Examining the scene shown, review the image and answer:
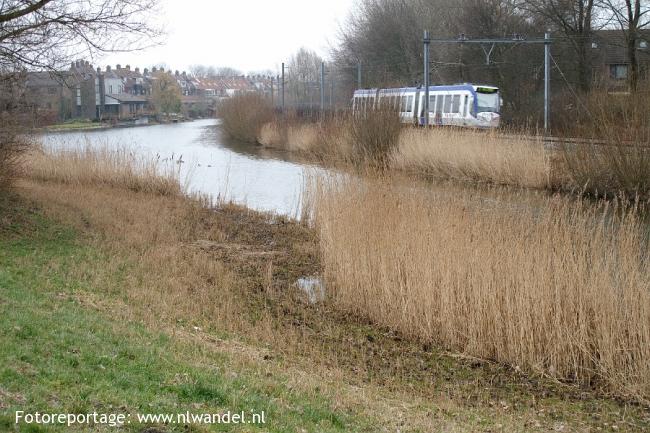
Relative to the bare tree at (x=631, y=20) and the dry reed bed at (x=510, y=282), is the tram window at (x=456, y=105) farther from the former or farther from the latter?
the dry reed bed at (x=510, y=282)

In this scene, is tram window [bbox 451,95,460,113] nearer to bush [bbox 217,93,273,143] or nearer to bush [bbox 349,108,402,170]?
bush [bbox 349,108,402,170]

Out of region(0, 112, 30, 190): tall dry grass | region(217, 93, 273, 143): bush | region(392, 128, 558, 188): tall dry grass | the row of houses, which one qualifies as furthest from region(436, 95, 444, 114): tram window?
region(0, 112, 30, 190): tall dry grass

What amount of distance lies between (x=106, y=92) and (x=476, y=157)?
88476 millimetres

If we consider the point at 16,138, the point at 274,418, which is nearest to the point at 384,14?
the point at 16,138

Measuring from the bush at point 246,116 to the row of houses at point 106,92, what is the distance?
260 centimetres

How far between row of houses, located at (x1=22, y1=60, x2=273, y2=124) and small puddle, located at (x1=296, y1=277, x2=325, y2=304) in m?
5.96

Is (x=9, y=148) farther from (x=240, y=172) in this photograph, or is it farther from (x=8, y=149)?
(x=240, y=172)

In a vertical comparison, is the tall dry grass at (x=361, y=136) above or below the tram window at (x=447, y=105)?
below

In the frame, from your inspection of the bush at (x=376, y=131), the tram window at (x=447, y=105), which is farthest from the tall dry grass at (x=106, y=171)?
the tram window at (x=447, y=105)

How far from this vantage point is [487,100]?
35312 millimetres

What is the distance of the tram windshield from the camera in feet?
115

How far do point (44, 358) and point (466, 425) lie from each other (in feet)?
11.1

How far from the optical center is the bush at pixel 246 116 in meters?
47.8

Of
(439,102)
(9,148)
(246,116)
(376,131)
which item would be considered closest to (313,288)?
(9,148)
